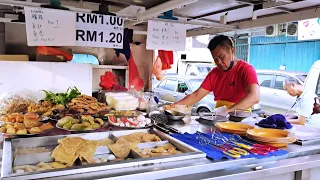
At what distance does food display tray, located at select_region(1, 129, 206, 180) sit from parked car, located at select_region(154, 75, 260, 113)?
5101 mm

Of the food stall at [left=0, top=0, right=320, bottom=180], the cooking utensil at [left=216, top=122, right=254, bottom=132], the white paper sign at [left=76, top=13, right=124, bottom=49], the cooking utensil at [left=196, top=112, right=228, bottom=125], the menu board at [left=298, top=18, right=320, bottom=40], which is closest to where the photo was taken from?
the food stall at [left=0, top=0, right=320, bottom=180]

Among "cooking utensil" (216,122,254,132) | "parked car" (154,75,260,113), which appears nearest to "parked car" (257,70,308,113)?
"parked car" (154,75,260,113)

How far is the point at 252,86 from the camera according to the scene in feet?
8.41

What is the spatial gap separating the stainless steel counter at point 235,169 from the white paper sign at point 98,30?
4.94 ft

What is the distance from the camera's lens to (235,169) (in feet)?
4.17

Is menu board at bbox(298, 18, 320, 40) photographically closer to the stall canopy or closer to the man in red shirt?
the stall canopy

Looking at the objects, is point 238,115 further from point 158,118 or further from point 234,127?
point 158,118

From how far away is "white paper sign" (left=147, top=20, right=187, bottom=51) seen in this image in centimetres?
242

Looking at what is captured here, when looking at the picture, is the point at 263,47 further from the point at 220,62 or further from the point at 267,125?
the point at 267,125

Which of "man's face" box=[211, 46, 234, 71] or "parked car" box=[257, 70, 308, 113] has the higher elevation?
"man's face" box=[211, 46, 234, 71]

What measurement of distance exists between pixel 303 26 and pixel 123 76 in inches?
275

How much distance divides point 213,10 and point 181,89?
4.65 meters

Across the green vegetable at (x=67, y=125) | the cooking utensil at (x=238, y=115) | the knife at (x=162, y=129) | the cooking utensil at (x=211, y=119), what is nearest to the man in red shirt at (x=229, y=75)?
the cooking utensil at (x=238, y=115)

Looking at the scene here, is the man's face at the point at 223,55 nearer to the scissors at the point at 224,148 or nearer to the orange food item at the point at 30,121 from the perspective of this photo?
the scissors at the point at 224,148
